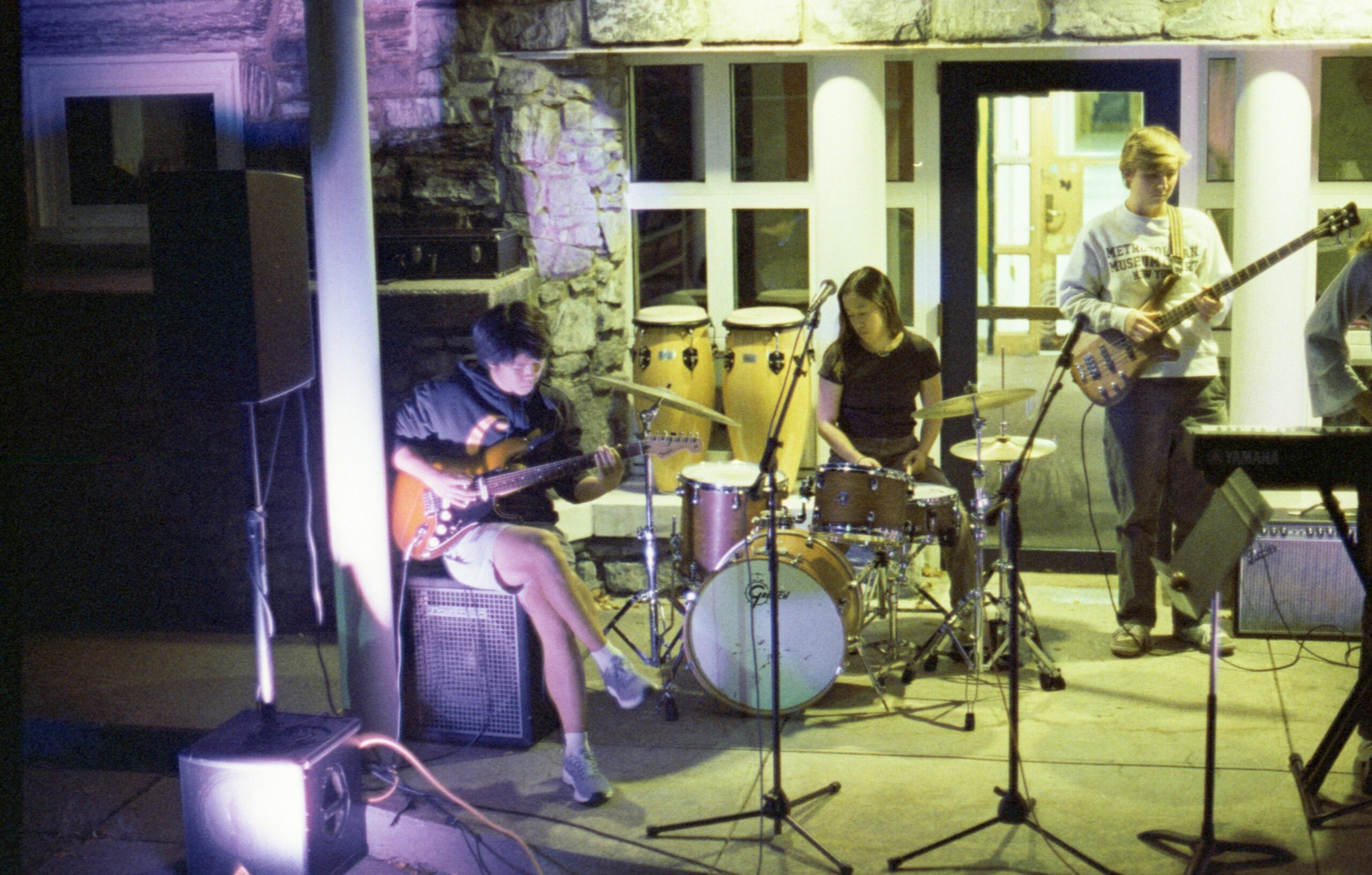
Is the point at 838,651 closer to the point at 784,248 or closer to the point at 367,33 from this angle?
the point at 784,248

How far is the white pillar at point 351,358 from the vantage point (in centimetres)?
442

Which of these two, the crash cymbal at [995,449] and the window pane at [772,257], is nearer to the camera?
the crash cymbal at [995,449]

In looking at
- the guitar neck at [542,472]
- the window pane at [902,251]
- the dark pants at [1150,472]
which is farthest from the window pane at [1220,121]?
the guitar neck at [542,472]

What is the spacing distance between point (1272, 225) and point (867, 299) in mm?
1667

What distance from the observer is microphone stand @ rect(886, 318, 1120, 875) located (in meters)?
3.99

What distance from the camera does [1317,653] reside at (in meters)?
5.53

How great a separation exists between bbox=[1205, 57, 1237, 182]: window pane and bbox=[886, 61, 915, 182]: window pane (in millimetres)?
1190

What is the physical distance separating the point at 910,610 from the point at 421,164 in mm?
2702

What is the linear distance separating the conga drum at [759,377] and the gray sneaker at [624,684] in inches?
59.1

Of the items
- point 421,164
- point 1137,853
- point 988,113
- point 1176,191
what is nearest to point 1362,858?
point 1137,853

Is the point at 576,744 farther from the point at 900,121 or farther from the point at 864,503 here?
the point at 900,121

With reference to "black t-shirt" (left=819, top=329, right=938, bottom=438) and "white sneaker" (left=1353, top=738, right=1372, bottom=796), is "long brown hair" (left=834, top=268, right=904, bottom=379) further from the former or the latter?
"white sneaker" (left=1353, top=738, right=1372, bottom=796)

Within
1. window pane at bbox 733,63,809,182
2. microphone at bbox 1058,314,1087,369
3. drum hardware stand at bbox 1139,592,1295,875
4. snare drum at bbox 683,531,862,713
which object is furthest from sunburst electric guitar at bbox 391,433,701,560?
window pane at bbox 733,63,809,182

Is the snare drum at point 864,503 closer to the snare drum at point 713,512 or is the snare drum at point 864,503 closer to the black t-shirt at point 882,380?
the snare drum at point 713,512
